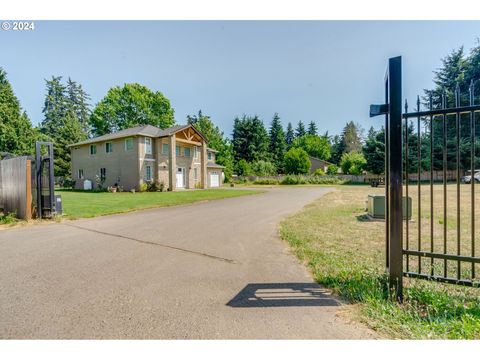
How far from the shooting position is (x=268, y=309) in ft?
9.02

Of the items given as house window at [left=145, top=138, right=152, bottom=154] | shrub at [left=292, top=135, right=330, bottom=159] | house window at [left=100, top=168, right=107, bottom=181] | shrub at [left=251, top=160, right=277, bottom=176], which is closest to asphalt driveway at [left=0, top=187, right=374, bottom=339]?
house window at [left=145, top=138, right=152, bottom=154]

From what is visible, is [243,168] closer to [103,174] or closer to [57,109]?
[103,174]

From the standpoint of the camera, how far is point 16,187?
8703 millimetres

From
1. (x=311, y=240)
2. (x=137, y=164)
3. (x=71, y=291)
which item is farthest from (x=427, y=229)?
(x=137, y=164)

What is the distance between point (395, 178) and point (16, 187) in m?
11.6

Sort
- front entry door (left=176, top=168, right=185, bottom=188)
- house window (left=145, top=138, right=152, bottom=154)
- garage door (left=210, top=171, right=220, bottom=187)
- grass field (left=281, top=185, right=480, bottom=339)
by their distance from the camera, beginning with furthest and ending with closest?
garage door (left=210, top=171, right=220, bottom=187) → front entry door (left=176, top=168, right=185, bottom=188) → house window (left=145, top=138, right=152, bottom=154) → grass field (left=281, top=185, right=480, bottom=339)

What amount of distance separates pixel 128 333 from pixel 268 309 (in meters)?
1.47

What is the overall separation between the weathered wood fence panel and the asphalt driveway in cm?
291

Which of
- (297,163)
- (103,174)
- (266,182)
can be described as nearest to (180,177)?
(103,174)

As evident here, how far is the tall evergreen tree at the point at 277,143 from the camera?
57969mm

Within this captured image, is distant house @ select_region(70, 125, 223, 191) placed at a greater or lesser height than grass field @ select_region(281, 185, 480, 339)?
greater

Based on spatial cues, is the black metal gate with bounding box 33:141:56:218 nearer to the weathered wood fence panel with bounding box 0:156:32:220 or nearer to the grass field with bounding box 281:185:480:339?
the weathered wood fence panel with bounding box 0:156:32:220

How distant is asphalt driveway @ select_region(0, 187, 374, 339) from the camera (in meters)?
2.41

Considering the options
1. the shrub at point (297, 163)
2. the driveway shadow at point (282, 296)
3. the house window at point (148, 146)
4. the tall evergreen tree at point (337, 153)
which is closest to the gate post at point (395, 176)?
the driveway shadow at point (282, 296)
